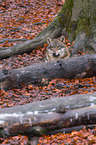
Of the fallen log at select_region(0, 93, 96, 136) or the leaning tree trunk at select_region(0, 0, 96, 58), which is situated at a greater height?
the leaning tree trunk at select_region(0, 0, 96, 58)

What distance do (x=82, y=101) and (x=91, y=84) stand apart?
8.07 feet

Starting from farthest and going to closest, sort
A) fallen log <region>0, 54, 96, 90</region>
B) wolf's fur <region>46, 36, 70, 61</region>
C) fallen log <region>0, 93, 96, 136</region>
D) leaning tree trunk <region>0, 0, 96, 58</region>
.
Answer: wolf's fur <region>46, 36, 70, 61</region> < leaning tree trunk <region>0, 0, 96, 58</region> < fallen log <region>0, 54, 96, 90</region> < fallen log <region>0, 93, 96, 136</region>

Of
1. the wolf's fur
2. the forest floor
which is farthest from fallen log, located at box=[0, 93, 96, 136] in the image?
the wolf's fur

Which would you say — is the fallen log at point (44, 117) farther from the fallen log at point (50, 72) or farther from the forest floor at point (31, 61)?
the fallen log at point (50, 72)

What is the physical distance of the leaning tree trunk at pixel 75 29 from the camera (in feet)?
28.5

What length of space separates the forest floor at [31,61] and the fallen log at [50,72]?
17cm

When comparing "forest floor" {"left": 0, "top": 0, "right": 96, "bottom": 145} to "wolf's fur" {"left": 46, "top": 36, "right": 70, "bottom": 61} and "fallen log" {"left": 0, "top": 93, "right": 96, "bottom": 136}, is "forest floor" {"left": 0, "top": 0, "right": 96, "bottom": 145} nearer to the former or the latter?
"fallen log" {"left": 0, "top": 93, "right": 96, "bottom": 136}

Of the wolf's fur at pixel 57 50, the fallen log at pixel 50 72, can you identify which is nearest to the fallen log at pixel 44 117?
the fallen log at pixel 50 72

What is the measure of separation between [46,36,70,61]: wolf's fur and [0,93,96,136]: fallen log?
476 cm

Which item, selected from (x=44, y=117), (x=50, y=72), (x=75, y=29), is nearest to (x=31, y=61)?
(x=75, y=29)

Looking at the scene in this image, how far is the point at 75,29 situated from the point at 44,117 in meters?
6.14

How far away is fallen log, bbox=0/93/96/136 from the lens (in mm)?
4059

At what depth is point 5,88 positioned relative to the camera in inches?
255

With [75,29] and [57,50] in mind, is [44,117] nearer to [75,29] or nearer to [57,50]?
[57,50]
